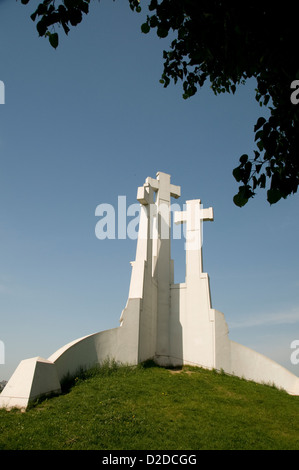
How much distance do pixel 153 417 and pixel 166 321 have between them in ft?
22.7

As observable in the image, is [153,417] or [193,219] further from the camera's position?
[193,219]

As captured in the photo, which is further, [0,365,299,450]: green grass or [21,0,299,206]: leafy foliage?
[0,365,299,450]: green grass

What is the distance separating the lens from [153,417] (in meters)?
7.80

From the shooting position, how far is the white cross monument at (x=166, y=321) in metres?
11.8

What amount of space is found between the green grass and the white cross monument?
868 millimetres

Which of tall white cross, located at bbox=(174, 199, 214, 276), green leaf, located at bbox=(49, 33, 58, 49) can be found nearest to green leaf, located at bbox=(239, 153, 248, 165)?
green leaf, located at bbox=(49, 33, 58, 49)

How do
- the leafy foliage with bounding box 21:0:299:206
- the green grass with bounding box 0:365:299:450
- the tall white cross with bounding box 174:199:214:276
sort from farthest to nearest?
the tall white cross with bounding box 174:199:214:276 → the green grass with bounding box 0:365:299:450 → the leafy foliage with bounding box 21:0:299:206

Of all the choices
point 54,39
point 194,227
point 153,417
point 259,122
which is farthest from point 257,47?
point 194,227

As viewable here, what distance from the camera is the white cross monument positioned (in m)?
11.8

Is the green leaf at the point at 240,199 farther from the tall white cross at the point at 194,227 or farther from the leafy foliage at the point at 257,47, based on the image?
the tall white cross at the point at 194,227

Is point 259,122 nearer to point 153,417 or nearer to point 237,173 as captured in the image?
point 237,173

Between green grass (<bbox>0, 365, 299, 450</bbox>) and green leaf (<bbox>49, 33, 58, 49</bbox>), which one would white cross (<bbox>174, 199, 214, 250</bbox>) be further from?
green leaf (<bbox>49, 33, 58, 49</bbox>)

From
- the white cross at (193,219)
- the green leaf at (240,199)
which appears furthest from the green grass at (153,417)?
the white cross at (193,219)

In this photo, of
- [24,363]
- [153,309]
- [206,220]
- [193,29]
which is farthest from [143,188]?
[193,29]
